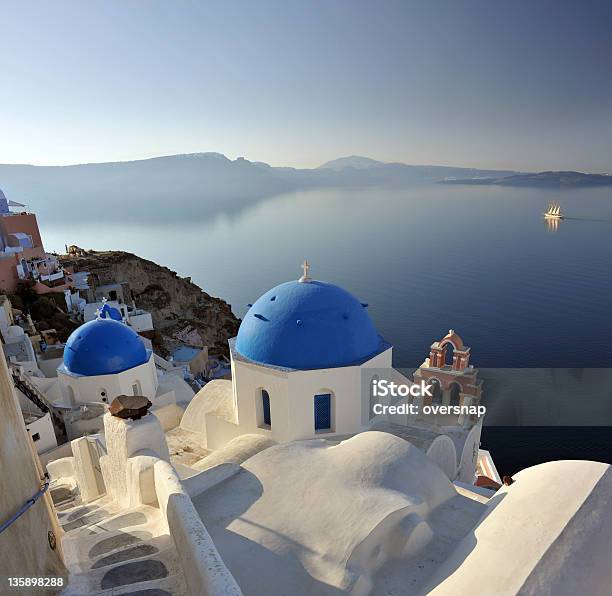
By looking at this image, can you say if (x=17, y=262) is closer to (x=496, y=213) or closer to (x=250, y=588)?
(x=250, y=588)

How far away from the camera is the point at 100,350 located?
14148 millimetres

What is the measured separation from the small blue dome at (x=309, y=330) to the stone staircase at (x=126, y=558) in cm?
403

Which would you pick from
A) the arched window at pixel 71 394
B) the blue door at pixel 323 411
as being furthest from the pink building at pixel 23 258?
the blue door at pixel 323 411

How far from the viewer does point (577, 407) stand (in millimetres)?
26703

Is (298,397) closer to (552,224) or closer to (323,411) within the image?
(323,411)

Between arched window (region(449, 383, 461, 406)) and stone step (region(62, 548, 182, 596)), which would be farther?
arched window (region(449, 383, 461, 406))

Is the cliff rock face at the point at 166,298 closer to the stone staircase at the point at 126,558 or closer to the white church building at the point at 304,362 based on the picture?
the white church building at the point at 304,362

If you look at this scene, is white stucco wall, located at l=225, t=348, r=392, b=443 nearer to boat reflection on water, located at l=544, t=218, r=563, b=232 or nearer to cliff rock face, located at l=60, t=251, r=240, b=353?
cliff rock face, located at l=60, t=251, r=240, b=353

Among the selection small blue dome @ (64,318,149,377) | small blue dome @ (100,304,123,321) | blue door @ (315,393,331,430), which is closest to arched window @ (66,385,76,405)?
small blue dome @ (64,318,149,377)

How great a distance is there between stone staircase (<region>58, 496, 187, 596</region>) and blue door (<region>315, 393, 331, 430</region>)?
4.28 metres

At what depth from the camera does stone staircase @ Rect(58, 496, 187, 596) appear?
4.36m

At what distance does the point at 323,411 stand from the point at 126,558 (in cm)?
563

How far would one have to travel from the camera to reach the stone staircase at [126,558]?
436 centimetres

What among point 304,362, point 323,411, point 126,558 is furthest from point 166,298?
point 126,558
